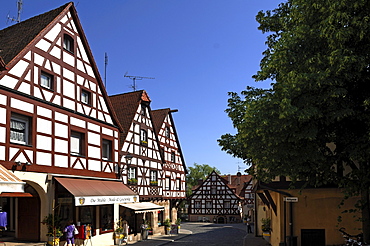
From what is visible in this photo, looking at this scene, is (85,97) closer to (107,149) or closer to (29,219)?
(107,149)

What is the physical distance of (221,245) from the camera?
82.5ft

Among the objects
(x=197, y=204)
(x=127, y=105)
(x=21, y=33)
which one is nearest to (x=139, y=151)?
(x=127, y=105)

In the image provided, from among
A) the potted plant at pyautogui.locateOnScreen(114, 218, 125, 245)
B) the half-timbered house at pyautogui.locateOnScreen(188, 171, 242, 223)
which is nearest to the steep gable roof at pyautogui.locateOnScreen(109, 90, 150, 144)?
the potted plant at pyautogui.locateOnScreen(114, 218, 125, 245)

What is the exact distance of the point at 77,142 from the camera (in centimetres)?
2078

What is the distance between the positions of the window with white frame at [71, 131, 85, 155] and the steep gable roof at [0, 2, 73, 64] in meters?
4.99

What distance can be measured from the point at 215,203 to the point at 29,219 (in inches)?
1957

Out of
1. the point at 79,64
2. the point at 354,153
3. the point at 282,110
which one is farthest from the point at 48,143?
the point at 354,153

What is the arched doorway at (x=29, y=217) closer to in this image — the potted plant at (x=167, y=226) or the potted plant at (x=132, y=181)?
the potted plant at (x=132, y=181)

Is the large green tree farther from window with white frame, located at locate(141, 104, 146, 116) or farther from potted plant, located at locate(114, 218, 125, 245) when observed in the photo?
window with white frame, located at locate(141, 104, 146, 116)

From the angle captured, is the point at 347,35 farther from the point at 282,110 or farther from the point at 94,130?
the point at 94,130

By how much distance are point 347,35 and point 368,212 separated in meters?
5.98

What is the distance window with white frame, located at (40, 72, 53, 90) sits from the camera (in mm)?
18341

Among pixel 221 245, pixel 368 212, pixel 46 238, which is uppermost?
pixel 368 212

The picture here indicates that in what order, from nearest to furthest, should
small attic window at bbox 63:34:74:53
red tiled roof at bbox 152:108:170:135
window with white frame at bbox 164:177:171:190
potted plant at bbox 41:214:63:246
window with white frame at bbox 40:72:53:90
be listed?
potted plant at bbox 41:214:63:246 → window with white frame at bbox 40:72:53:90 → small attic window at bbox 63:34:74:53 → red tiled roof at bbox 152:108:170:135 → window with white frame at bbox 164:177:171:190
